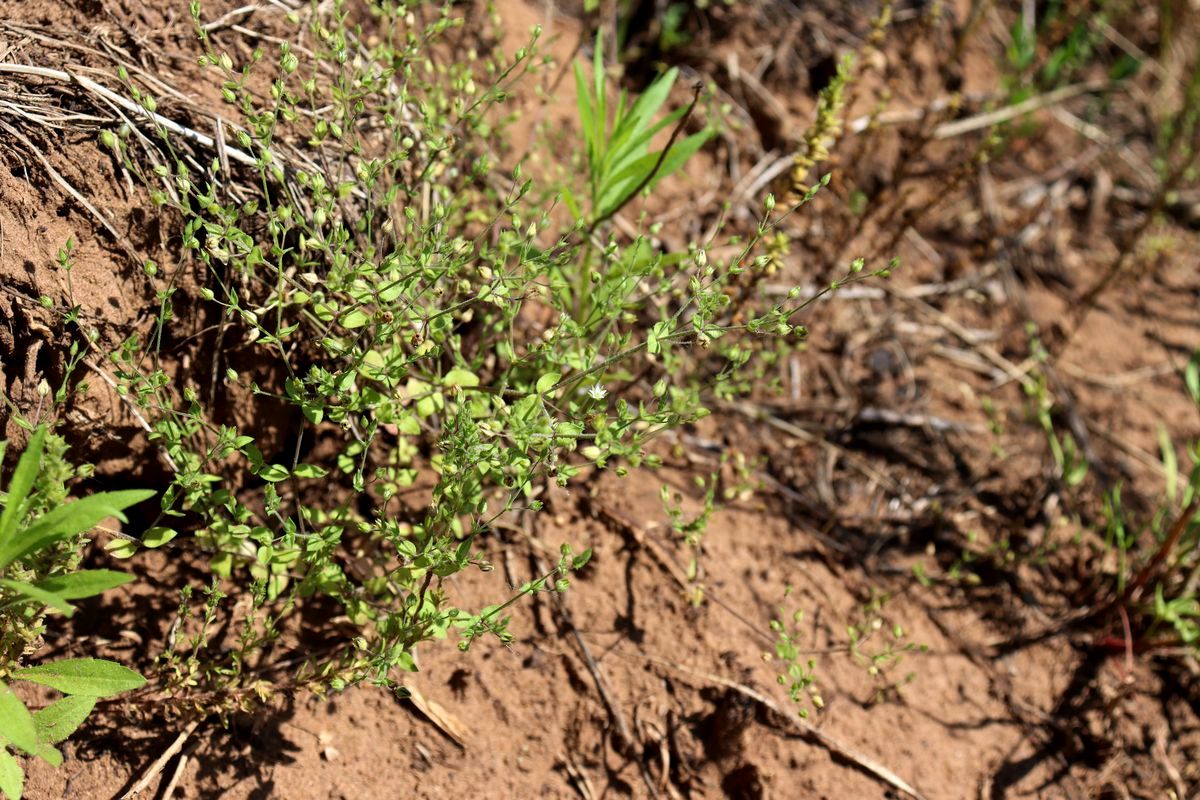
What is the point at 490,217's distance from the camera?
9.64ft

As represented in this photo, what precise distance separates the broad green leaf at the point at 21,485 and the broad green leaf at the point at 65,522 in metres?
0.02

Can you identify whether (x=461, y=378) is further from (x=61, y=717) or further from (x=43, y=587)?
(x=61, y=717)

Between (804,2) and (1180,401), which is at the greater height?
(804,2)

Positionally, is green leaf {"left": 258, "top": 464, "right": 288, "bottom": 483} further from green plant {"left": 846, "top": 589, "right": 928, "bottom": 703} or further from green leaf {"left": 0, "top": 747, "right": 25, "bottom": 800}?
green plant {"left": 846, "top": 589, "right": 928, "bottom": 703}

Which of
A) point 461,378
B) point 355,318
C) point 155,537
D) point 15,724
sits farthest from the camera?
point 461,378

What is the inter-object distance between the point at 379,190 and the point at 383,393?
57 centimetres

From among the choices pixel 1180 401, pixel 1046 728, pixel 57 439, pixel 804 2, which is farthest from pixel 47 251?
pixel 1180 401

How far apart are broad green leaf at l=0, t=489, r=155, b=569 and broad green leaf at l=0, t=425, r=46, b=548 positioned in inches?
0.8

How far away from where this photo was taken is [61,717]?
194 cm

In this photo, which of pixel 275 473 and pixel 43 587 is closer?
pixel 43 587

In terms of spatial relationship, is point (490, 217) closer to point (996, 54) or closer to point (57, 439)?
point (57, 439)

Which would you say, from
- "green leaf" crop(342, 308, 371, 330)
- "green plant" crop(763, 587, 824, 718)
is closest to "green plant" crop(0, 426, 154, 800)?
"green leaf" crop(342, 308, 371, 330)

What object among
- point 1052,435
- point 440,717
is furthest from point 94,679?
point 1052,435

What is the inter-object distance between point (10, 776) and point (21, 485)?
1.77ft
